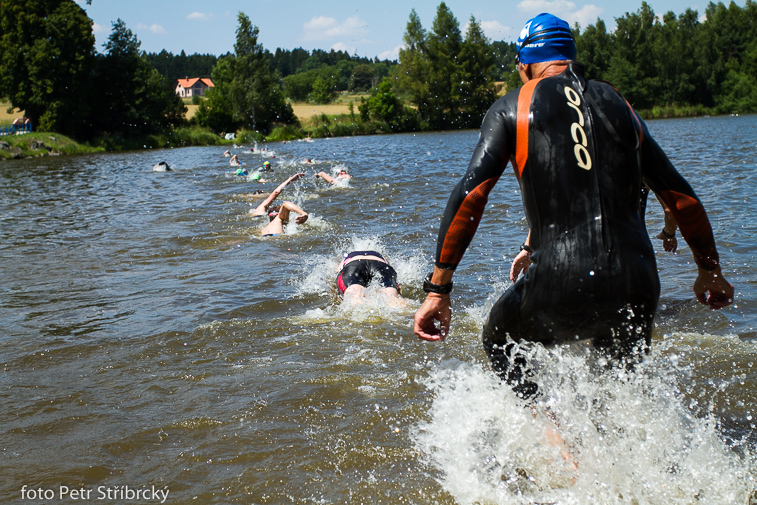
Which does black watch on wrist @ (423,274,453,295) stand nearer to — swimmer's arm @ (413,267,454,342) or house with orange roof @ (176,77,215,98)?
swimmer's arm @ (413,267,454,342)

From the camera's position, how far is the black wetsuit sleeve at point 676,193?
2465mm

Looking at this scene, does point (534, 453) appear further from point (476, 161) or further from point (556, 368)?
point (476, 161)

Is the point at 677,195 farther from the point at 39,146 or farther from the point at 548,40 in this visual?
the point at 39,146

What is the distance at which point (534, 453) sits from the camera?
3006mm

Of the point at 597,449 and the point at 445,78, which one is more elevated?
the point at 445,78

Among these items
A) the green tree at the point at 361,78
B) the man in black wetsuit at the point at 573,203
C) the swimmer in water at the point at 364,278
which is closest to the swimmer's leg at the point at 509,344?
the man in black wetsuit at the point at 573,203

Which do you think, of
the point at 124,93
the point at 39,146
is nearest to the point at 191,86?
the point at 124,93

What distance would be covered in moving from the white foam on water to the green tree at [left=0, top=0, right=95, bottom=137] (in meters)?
54.9

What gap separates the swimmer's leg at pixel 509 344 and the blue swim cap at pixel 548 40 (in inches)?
36.1

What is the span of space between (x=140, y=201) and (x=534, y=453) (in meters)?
16.6

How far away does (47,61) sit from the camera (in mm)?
50062

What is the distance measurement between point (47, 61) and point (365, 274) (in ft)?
173

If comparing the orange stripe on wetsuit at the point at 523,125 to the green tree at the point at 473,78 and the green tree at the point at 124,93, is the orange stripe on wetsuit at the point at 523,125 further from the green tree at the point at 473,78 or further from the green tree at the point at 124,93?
the green tree at the point at 473,78

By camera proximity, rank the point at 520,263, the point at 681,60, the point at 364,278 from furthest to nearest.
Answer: the point at 681,60 < the point at 364,278 < the point at 520,263
